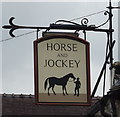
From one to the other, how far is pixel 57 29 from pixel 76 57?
0.72 meters

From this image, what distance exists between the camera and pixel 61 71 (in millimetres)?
11367

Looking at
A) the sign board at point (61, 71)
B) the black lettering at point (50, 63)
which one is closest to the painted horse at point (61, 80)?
the sign board at point (61, 71)

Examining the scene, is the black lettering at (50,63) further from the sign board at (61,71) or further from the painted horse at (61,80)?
the painted horse at (61,80)

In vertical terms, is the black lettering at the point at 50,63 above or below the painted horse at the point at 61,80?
above

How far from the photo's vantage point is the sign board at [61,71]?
11250mm

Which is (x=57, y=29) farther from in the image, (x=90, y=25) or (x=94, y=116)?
(x=94, y=116)

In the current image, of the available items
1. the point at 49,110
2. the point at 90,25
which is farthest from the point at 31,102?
the point at 90,25

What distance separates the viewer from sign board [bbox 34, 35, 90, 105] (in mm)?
11250

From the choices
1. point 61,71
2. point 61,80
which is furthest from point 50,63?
point 61,80

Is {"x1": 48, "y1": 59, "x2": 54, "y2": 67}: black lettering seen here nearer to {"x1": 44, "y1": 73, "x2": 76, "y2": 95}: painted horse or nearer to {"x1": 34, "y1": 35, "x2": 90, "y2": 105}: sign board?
{"x1": 34, "y1": 35, "x2": 90, "y2": 105}: sign board

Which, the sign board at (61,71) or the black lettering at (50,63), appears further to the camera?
the black lettering at (50,63)

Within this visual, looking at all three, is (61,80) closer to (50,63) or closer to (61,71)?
(61,71)

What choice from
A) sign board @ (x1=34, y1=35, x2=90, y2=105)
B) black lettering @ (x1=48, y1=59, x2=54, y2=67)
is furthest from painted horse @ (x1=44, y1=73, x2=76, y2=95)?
black lettering @ (x1=48, y1=59, x2=54, y2=67)

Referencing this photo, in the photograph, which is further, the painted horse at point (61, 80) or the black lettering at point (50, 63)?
the black lettering at point (50, 63)
